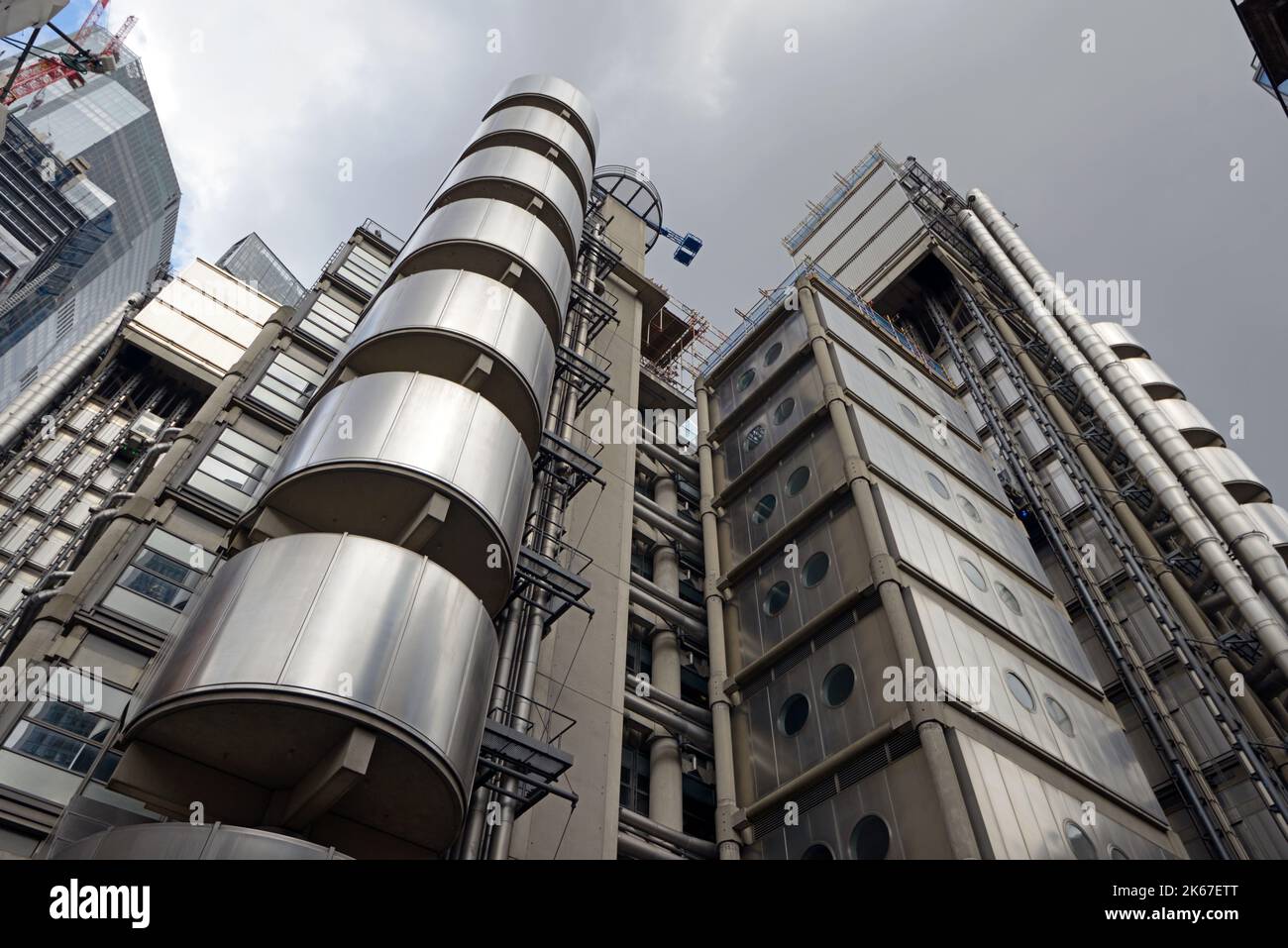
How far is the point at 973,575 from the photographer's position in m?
23.8

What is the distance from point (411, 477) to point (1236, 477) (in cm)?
Answer: 3410

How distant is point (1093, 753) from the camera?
68.1 feet

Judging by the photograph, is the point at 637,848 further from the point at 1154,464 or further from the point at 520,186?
the point at 1154,464

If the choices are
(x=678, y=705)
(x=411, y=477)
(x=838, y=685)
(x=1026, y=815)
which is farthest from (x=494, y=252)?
(x=1026, y=815)

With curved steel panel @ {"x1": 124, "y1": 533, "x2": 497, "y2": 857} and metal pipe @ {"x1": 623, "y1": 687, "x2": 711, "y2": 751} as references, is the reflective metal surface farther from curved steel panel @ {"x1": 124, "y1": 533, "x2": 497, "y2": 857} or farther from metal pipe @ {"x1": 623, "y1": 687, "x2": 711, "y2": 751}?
curved steel panel @ {"x1": 124, "y1": 533, "x2": 497, "y2": 857}

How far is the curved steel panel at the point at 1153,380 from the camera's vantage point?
40.6 metres

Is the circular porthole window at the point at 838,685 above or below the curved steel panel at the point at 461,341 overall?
below

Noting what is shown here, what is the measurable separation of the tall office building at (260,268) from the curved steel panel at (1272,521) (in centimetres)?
14615

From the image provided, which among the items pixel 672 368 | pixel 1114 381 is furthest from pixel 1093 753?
pixel 672 368

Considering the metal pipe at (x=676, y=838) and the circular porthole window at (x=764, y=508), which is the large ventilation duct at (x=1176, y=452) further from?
the metal pipe at (x=676, y=838)

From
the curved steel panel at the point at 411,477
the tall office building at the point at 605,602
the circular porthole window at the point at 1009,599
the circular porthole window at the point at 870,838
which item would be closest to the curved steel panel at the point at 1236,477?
the tall office building at the point at 605,602

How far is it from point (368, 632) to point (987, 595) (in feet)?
56.0
